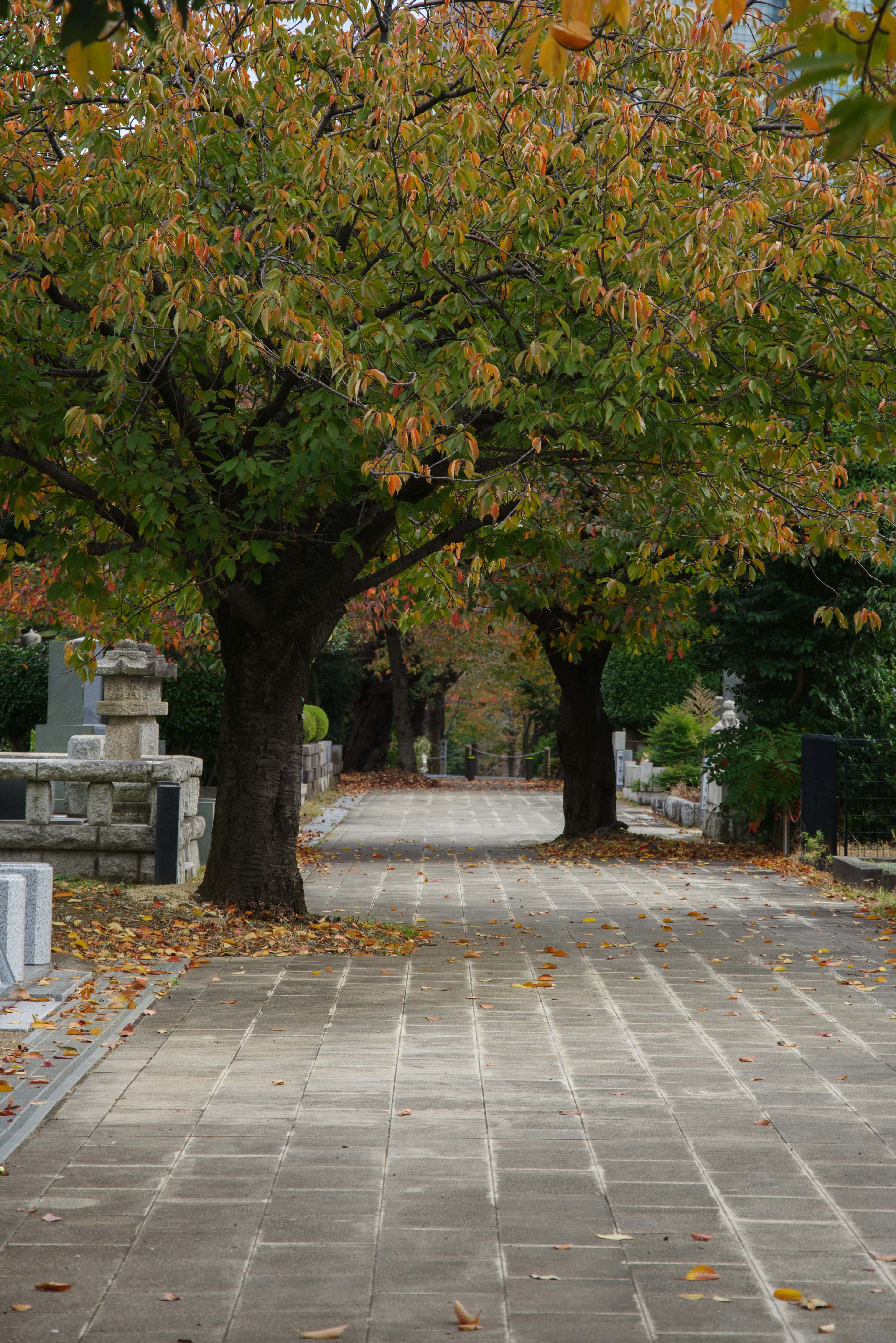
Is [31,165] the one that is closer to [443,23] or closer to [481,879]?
[443,23]

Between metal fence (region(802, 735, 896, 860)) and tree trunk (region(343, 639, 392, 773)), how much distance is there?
77.8ft

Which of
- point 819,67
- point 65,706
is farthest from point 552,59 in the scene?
point 65,706

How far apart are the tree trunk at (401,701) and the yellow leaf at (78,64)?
2922cm

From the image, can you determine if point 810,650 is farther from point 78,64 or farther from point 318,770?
point 78,64

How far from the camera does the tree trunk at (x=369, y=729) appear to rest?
129 feet

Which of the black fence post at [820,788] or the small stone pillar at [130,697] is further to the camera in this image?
the black fence post at [820,788]

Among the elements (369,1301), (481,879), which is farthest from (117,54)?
(481,879)

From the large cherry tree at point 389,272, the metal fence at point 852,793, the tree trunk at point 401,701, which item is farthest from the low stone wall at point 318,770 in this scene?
the large cherry tree at point 389,272

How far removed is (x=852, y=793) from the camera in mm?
16078

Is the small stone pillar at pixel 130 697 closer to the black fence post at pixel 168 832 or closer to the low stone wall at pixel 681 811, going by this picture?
the black fence post at pixel 168 832

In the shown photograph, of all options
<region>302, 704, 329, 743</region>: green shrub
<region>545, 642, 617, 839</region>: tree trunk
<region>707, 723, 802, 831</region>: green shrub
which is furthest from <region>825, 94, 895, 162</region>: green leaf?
<region>302, 704, 329, 743</region>: green shrub

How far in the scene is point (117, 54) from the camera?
865cm

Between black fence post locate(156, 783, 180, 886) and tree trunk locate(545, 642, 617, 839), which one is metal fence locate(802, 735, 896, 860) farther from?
black fence post locate(156, 783, 180, 886)

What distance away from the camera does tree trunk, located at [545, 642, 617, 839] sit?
60.1ft
